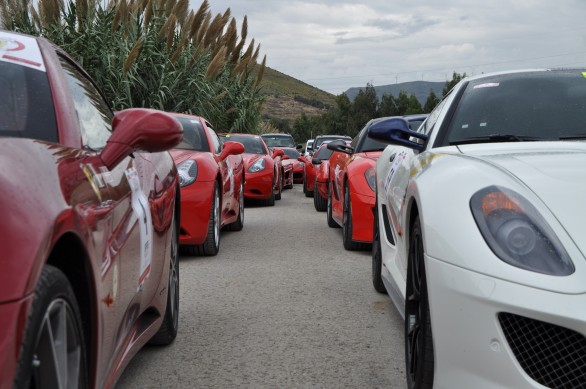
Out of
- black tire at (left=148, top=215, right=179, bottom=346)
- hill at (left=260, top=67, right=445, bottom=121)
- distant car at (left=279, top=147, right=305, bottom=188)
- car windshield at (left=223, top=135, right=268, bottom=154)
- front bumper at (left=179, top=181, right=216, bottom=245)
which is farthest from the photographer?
hill at (left=260, top=67, right=445, bottom=121)

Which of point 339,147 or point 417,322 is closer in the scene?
point 417,322

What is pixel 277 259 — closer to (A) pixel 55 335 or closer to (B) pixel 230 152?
(B) pixel 230 152

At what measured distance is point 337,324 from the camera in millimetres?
4805

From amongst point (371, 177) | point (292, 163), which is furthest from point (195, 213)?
point (292, 163)

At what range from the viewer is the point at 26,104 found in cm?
256

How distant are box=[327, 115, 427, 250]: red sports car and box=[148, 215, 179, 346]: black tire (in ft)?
10.8

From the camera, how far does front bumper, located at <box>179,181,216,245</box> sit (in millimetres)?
7324

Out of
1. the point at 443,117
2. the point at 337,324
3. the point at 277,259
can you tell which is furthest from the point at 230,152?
the point at 443,117

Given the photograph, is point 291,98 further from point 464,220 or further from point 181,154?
point 464,220

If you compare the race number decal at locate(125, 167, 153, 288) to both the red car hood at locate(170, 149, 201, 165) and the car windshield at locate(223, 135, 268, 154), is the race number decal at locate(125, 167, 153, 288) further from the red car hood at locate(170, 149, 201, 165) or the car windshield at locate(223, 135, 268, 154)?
the car windshield at locate(223, 135, 268, 154)

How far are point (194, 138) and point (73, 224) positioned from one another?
653 centimetres

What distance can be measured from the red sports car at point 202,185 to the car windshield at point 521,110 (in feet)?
10.3

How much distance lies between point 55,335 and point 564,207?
161 cm

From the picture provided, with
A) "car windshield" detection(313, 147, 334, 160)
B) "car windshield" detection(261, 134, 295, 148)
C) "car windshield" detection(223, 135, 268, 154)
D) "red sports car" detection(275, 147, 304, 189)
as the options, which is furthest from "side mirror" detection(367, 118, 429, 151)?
"car windshield" detection(261, 134, 295, 148)
